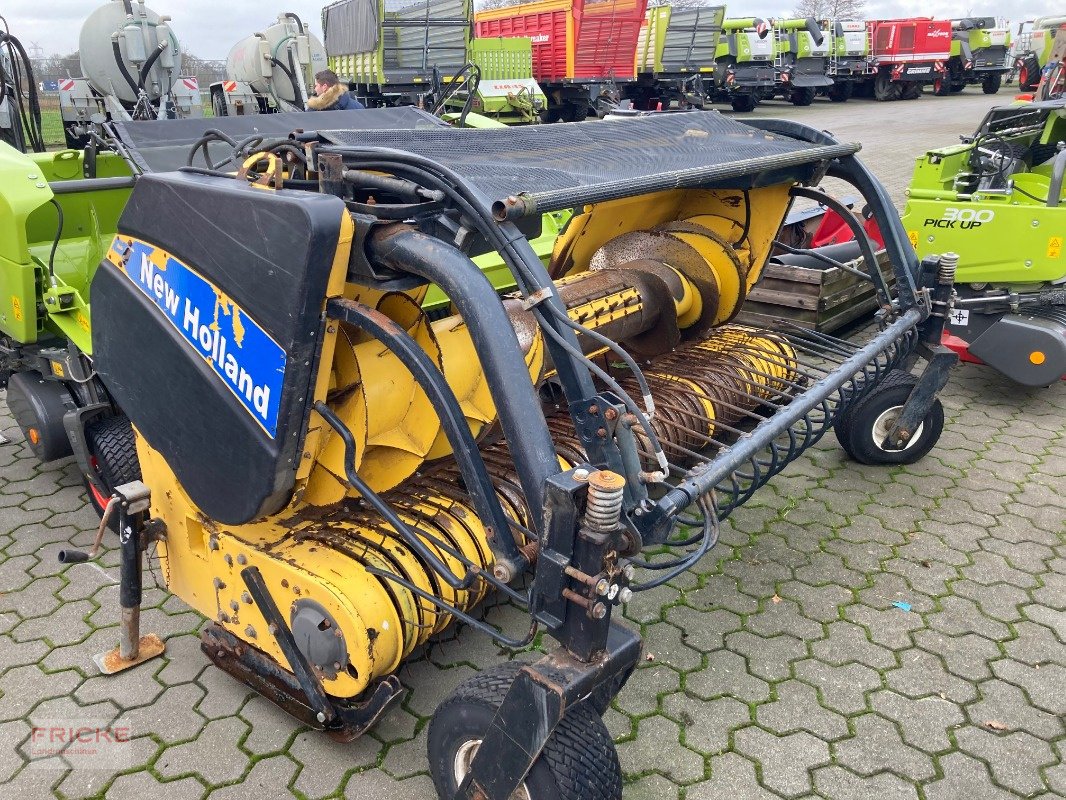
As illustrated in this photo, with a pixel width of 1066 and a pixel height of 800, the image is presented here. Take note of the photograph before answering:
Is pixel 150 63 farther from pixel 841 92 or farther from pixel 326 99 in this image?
pixel 841 92

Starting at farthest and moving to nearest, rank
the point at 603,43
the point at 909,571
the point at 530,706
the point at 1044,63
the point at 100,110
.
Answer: the point at 603,43, the point at 1044,63, the point at 100,110, the point at 909,571, the point at 530,706

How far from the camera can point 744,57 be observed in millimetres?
21578

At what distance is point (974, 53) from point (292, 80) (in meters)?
25.1

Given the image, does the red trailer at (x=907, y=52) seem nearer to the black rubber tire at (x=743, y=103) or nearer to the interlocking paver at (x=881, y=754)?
the black rubber tire at (x=743, y=103)

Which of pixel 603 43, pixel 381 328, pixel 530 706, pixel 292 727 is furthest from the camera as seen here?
pixel 603 43

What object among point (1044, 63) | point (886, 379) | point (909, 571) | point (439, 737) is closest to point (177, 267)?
point (439, 737)

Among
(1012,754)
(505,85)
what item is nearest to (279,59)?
(1012,754)

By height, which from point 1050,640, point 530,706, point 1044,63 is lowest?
point 1050,640

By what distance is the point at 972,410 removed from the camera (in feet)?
15.3

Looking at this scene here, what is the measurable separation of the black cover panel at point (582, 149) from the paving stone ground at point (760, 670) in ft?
4.79

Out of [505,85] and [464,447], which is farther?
[505,85]

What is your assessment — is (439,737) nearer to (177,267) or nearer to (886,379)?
(177,267)

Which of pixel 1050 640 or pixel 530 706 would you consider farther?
pixel 1050 640

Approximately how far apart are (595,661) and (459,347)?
42.1 inches
